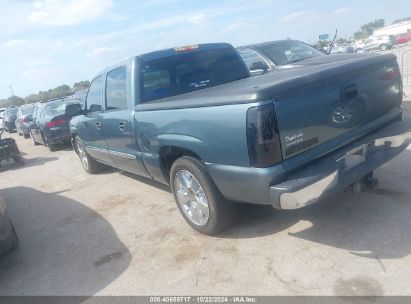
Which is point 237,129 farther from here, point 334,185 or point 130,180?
point 130,180

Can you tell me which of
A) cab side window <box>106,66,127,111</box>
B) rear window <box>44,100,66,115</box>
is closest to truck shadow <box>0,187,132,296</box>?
cab side window <box>106,66,127,111</box>

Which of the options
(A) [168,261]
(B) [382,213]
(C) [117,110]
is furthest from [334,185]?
(C) [117,110]

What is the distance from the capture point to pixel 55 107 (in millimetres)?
12727

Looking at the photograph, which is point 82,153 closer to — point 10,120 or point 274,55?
point 274,55

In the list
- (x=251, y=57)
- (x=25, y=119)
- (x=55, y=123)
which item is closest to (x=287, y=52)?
(x=251, y=57)

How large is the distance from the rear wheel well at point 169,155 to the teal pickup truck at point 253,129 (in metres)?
0.01

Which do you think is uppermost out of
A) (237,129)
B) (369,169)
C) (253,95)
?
(253,95)

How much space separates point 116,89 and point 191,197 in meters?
2.07

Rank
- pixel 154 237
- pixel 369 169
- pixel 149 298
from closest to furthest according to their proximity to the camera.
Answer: pixel 149 298 → pixel 369 169 → pixel 154 237

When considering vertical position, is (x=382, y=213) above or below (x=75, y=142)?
below

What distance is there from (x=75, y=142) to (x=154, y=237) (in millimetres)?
4709

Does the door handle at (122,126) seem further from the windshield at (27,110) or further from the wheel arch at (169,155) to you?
the windshield at (27,110)

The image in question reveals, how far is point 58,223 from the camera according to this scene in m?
5.50

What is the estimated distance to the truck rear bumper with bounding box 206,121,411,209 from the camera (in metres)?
3.14
